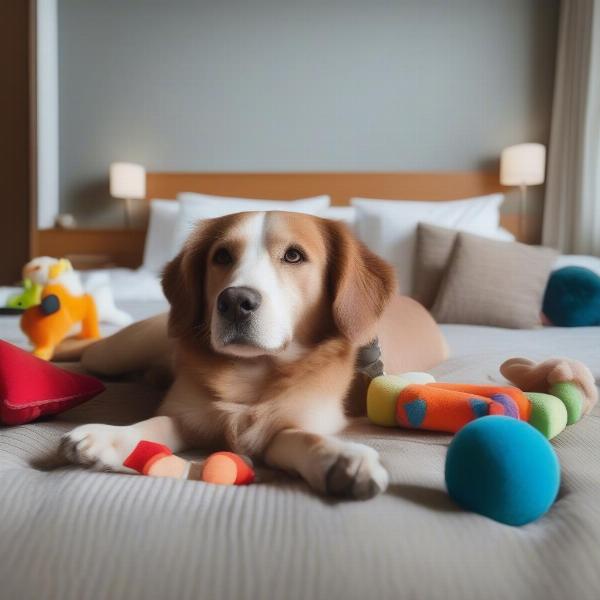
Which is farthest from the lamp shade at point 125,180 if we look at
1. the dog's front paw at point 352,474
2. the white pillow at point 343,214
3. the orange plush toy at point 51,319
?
the dog's front paw at point 352,474

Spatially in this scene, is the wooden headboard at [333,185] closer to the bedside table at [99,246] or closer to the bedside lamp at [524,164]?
the bedside lamp at [524,164]

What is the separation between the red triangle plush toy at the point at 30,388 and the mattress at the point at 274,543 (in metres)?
0.26

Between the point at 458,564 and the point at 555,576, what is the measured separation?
92 mm

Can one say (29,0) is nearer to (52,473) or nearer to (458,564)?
(52,473)

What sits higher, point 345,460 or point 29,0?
point 29,0

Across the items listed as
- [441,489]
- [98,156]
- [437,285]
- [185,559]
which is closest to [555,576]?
[441,489]

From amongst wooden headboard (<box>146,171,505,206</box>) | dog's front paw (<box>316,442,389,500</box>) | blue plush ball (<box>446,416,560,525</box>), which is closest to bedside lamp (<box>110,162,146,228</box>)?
wooden headboard (<box>146,171,505,206</box>)

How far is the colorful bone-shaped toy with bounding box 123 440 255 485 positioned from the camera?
79 centimetres

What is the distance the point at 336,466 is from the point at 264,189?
390cm

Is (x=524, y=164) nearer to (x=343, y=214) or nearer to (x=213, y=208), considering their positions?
(x=343, y=214)

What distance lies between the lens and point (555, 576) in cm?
55

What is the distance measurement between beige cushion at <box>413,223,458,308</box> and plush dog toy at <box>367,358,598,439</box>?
1.67 metres

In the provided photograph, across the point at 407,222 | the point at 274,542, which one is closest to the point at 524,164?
the point at 407,222

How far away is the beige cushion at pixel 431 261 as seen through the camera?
2.83 m
